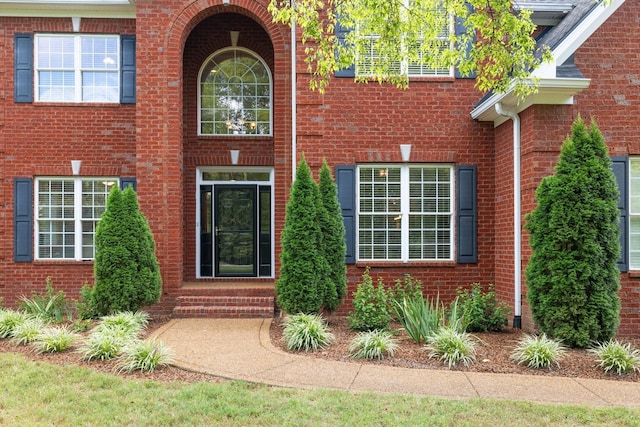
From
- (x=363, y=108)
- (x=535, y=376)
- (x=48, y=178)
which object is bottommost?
(x=535, y=376)

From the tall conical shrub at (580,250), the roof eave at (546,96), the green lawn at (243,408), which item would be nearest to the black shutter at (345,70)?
the roof eave at (546,96)

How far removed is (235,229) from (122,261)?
3.13 m

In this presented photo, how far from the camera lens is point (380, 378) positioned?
19.3 ft

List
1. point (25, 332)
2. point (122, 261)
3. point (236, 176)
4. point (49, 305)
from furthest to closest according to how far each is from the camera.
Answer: point (236, 176), point (49, 305), point (122, 261), point (25, 332)

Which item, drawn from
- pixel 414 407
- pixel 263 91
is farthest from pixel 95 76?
pixel 414 407

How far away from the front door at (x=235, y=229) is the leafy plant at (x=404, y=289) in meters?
3.15

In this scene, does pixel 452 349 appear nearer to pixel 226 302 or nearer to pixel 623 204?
pixel 623 204

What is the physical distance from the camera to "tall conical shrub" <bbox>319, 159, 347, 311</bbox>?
8594mm

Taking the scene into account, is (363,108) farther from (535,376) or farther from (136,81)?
(535,376)

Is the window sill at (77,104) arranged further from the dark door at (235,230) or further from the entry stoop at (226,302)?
the entry stoop at (226,302)

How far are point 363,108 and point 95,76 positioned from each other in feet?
17.2

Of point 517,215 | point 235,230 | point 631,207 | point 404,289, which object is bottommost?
point 404,289

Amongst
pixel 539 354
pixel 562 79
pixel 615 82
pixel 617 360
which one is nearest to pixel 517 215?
pixel 562 79

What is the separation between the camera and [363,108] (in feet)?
31.2
